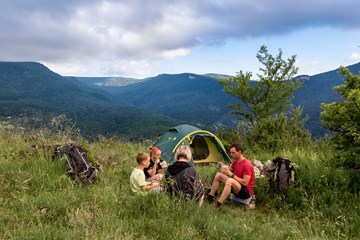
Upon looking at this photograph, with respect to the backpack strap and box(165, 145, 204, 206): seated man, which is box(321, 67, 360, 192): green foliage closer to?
the backpack strap

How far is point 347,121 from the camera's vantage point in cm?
592

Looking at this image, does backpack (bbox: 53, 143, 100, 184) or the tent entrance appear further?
the tent entrance

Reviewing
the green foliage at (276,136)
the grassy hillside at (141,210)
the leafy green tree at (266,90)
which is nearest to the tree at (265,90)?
the leafy green tree at (266,90)

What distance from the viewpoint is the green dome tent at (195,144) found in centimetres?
1175

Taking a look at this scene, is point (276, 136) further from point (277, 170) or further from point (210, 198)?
point (210, 198)

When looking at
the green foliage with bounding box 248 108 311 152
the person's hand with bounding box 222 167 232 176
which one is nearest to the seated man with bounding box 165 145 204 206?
the person's hand with bounding box 222 167 232 176

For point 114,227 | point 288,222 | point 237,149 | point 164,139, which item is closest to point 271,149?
point 164,139

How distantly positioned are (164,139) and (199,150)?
161cm

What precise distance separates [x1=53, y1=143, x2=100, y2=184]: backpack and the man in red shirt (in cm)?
237

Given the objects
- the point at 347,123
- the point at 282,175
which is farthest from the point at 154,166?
the point at 347,123

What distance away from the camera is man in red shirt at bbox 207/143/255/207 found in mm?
6688

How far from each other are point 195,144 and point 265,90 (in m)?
14.7

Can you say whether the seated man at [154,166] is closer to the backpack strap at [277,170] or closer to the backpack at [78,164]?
the backpack at [78,164]

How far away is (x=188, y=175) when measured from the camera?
19.6 feet
